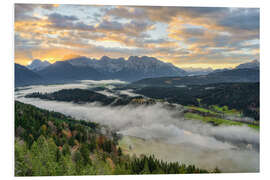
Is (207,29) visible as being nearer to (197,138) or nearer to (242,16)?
(242,16)

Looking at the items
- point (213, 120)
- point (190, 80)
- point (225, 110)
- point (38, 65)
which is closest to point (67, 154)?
point (38, 65)

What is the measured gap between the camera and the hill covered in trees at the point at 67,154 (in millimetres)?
9688

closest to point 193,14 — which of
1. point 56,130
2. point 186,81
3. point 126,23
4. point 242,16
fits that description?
point 242,16

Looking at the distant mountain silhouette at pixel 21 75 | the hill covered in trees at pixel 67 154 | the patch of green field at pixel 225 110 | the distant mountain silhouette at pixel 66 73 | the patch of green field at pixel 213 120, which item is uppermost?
the distant mountain silhouette at pixel 66 73

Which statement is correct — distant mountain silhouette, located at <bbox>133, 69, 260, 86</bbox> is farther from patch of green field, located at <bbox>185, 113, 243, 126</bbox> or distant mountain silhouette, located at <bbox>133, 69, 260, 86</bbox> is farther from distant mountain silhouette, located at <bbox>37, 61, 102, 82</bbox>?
distant mountain silhouette, located at <bbox>37, 61, 102, 82</bbox>

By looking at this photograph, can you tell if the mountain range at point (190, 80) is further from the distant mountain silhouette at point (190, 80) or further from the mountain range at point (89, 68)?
the mountain range at point (89, 68)

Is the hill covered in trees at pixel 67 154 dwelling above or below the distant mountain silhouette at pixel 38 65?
below

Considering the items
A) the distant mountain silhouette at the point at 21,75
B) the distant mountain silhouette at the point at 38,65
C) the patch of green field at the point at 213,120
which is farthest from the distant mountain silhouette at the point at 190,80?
the distant mountain silhouette at the point at 21,75

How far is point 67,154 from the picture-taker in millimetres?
10602

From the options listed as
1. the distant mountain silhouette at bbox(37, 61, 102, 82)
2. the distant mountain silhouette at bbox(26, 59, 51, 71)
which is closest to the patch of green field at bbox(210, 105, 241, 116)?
the distant mountain silhouette at bbox(37, 61, 102, 82)

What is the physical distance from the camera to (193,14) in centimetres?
1172

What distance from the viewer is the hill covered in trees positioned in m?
9.69
